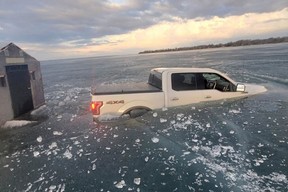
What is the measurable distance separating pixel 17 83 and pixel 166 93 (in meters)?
6.85

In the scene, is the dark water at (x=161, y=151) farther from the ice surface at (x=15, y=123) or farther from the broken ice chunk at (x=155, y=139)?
the ice surface at (x=15, y=123)

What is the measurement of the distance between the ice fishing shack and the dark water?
1558mm

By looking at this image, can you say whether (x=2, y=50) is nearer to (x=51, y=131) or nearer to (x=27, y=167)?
(x=51, y=131)

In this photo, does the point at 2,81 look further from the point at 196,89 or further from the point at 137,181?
the point at 137,181

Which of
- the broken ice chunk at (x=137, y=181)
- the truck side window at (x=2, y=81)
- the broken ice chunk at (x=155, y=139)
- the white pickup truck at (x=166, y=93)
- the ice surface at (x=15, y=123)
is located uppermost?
the truck side window at (x=2, y=81)

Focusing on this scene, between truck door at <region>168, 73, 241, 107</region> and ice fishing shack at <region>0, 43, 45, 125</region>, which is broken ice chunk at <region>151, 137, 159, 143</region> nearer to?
truck door at <region>168, 73, 241, 107</region>

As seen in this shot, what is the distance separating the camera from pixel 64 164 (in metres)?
5.96

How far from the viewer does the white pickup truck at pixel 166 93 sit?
809 centimetres

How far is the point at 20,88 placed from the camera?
1183cm

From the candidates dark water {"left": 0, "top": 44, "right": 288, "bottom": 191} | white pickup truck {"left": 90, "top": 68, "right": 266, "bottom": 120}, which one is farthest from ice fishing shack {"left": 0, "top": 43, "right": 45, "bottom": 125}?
white pickup truck {"left": 90, "top": 68, "right": 266, "bottom": 120}

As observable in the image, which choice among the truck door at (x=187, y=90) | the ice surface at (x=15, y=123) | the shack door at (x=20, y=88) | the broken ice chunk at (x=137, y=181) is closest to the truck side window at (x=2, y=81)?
the shack door at (x=20, y=88)

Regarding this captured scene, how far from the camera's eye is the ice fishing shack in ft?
34.7

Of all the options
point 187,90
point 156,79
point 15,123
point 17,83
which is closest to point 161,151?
point 187,90

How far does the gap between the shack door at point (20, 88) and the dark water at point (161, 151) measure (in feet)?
6.41
